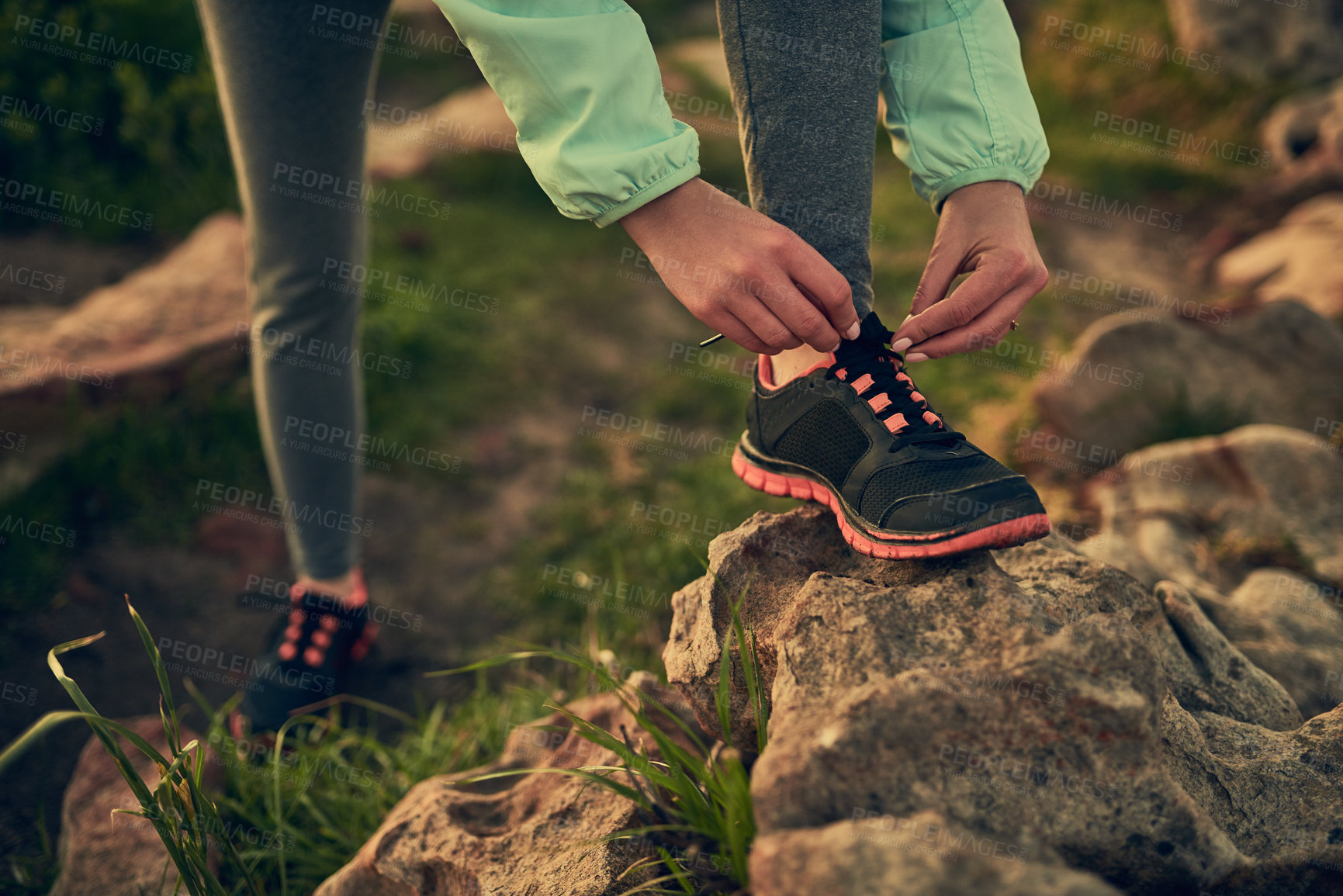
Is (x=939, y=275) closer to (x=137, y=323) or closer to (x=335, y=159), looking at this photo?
(x=335, y=159)

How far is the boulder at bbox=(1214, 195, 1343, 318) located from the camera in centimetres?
367

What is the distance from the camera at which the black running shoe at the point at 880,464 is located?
127cm

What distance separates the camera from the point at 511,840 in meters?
1.44

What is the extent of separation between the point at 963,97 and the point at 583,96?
73cm

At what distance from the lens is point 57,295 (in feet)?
11.2

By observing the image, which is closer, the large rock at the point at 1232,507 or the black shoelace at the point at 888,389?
the black shoelace at the point at 888,389

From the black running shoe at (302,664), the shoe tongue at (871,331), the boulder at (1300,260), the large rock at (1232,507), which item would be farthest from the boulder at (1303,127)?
the black running shoe at (302,664)

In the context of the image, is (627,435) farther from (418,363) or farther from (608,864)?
(608,864)

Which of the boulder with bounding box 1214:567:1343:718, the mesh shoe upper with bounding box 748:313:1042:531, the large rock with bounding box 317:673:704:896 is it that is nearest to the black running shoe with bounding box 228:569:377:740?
the large rock with bounding box 317:673:704:896

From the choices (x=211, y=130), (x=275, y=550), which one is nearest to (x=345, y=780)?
(x=275, y=550)

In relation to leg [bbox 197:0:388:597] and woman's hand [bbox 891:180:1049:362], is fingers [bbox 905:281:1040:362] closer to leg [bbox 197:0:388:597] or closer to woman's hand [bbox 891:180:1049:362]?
woman's hand [bbox 891:180:1049:362]

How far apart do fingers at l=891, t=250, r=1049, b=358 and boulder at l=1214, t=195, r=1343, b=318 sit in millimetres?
2961

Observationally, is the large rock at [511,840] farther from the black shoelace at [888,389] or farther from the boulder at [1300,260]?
the boulder at [1300,260]

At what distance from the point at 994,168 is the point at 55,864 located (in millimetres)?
2468
